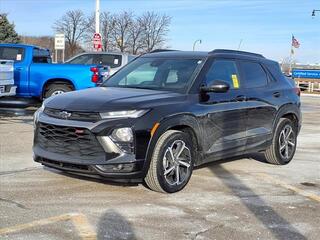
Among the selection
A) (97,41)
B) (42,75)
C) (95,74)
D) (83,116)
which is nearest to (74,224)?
(83,116)

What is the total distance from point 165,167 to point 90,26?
5499 centimetres

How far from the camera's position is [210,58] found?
7012 millimetres

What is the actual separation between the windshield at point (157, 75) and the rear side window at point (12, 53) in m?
8.30

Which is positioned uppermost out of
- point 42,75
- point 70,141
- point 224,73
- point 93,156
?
point 224,73

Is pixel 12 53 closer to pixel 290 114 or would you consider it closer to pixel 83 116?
pixel 290 114

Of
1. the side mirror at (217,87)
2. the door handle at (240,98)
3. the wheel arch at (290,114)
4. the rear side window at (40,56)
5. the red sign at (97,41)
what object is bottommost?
the wheel arch at (290,114)

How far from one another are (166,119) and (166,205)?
0.98 metres

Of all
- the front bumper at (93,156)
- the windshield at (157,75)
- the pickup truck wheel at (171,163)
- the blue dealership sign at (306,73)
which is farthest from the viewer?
the blue dealership sign at (306,73)

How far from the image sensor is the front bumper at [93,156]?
570 cm

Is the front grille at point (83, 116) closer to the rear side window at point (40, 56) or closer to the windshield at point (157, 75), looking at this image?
the windshield at point (157, 75)

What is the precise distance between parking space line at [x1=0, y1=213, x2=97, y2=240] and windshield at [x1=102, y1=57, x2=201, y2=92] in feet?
7.13

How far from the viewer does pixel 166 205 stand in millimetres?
5727

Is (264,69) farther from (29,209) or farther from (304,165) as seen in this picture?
(29,209)

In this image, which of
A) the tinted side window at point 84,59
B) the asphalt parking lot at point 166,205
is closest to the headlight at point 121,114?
the asphalt parking lot at point 166,205
